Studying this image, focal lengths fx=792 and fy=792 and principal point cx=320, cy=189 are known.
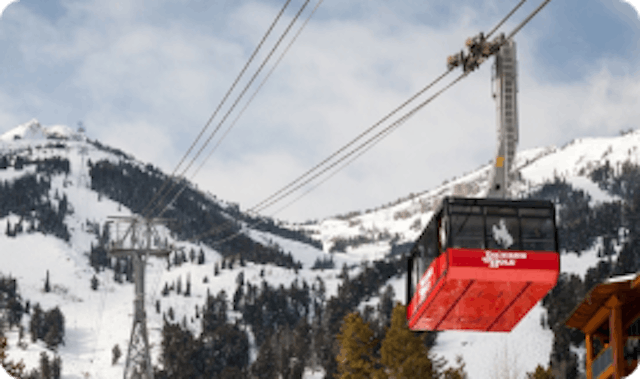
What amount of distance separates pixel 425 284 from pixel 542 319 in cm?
12448

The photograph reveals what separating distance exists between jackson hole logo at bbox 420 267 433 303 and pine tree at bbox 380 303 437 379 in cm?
2919

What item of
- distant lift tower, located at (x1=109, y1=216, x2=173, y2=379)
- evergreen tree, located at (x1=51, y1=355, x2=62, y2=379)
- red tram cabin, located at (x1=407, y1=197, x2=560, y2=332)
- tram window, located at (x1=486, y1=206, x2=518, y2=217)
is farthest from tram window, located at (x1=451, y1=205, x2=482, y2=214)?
evergreen tree, located at (x1=51, y1=355, x2=62, y2=379)

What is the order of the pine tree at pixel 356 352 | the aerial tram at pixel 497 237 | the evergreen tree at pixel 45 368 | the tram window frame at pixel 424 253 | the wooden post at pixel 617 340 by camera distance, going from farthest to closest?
the evergreen tree at pixel 45 368
the pine tree at pixel 356 352
the wooden post at pixel 617 340
the tram window frame at pixel 424 253
the aerial tram at pixel 497 237

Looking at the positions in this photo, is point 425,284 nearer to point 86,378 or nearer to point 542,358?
point 542,358

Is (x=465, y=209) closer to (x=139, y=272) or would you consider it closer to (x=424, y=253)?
(x=424, y=253)

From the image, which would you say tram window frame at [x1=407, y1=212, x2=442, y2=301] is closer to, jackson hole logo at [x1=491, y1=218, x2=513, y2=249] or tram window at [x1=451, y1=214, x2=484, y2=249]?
tram window at [x1=451, y1=214, x2=484, y2=249]

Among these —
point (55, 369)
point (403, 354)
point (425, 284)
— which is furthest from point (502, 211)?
point (55, 369)

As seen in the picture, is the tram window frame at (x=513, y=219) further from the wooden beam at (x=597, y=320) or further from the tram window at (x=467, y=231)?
the wooden beam at (x=597, y=320)

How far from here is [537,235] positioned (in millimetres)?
19000

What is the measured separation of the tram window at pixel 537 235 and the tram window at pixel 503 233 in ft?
0.62

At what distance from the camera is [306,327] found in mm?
190625

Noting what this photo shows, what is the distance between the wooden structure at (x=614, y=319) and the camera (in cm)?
2191

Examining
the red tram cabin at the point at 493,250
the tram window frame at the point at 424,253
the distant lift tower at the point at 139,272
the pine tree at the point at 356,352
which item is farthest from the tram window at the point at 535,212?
the pine tree at the point at 356,352

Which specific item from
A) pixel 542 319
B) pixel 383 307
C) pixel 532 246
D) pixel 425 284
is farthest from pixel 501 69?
pixel 383 307
